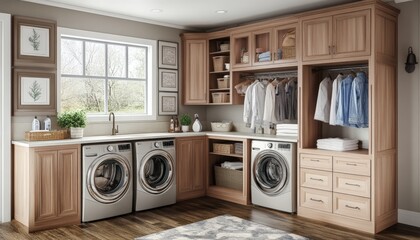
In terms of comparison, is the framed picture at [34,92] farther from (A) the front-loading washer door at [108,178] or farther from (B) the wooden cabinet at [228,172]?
(B) the wooden cabinet at [228,172]

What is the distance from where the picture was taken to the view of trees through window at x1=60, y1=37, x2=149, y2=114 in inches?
201

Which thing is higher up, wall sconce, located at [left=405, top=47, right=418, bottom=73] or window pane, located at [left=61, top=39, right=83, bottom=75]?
window pane, located at [left=61, top=39, right=83, bottom=75]

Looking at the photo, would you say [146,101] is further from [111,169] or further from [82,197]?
[82,197]

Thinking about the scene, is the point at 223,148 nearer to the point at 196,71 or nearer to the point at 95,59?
the point at 196,71

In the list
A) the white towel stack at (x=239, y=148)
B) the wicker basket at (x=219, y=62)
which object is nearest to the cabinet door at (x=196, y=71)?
the wicker basket at (x=219, y=62)

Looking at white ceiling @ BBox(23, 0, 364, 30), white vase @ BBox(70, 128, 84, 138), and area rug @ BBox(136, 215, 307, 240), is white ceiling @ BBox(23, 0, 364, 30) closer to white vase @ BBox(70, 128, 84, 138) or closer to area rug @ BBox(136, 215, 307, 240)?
white vase @ BBox(70, 128, 84, 138)

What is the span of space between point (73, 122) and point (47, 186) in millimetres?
822

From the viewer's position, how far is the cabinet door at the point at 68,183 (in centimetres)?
428

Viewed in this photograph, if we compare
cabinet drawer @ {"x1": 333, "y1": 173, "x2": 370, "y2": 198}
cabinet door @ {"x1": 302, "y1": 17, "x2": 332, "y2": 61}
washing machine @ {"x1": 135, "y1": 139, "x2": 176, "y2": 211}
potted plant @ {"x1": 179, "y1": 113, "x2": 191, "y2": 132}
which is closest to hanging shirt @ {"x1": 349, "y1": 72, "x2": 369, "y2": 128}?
cabinet door @ {"x1": 302, "y1": 17, "x2": 332, "y2": 61}

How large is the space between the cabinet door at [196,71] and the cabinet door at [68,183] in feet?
7.45

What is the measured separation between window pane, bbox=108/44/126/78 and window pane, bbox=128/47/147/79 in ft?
0.33

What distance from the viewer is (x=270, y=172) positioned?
5.08 metres

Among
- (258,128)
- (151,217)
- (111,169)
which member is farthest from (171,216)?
(258,128)

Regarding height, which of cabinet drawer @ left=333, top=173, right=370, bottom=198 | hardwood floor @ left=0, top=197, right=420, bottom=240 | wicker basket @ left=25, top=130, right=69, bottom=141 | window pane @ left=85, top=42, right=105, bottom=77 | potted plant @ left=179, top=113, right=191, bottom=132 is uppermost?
window pane @ left=85, top=42, right=105, bottom=77
